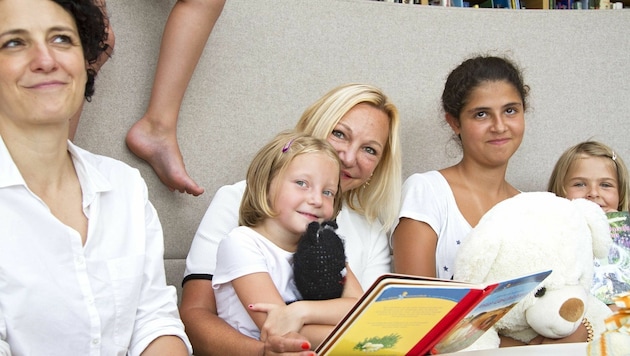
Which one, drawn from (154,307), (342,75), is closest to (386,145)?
(342,75)

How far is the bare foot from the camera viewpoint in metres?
1.76

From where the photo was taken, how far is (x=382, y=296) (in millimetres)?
932

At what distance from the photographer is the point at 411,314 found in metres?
0.98

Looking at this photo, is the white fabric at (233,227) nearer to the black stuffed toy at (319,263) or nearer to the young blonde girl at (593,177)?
the black stuffed toy at (319,263)

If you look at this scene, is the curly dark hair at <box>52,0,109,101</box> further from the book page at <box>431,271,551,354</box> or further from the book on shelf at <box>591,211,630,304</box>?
the book on shelf at <box>591,211,630,304</box>

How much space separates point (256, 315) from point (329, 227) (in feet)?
0.70

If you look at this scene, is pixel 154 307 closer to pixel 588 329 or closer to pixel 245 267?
pixel 245 267

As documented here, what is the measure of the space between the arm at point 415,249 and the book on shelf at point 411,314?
66cm

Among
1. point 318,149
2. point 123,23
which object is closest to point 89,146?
point 123,23

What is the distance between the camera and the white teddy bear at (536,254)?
4.26 feet

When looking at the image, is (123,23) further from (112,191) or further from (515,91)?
(515,91)

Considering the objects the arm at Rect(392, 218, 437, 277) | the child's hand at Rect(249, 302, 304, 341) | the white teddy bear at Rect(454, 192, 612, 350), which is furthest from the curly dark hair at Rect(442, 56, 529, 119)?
the child's hand at Rect(249, 302, 304, 341)

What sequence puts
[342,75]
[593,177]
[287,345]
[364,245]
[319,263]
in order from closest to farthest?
[287,345] → [319,263] → [364,245] → [593,177] → [342,75]

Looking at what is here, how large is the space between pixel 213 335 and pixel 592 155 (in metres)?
1.25
